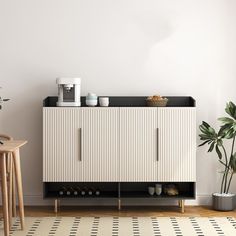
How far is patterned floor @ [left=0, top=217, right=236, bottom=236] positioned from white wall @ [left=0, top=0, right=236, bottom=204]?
1034mm

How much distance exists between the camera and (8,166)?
549 cm

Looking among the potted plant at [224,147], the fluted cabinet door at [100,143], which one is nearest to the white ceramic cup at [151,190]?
the fluted cabinet door at [100,143]

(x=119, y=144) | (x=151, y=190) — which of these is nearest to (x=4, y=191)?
(x=119, y=144)

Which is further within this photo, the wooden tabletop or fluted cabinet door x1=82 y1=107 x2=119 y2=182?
fluted cabinet door x1=82 y1=107 x2=119 y2=182

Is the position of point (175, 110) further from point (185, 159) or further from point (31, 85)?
point (31, 85)

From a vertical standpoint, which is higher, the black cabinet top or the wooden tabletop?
the black cabinet top

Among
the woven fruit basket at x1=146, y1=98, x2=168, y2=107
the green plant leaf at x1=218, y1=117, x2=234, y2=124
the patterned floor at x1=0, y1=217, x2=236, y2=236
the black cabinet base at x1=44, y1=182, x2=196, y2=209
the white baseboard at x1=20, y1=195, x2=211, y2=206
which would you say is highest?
the woven fruit basket at x1=146, y1=98, x2=168, y2=107

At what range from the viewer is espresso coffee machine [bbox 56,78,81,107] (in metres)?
6.09

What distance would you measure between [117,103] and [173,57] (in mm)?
752

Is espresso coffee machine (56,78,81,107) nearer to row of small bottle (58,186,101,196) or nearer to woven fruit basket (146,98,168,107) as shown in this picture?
woven fruit basket (146,98,168,107)

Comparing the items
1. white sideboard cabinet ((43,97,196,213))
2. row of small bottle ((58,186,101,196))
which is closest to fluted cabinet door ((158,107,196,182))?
white sideboard cabinet ((43,97,196,213))

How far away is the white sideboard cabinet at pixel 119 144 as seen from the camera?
6051 mm

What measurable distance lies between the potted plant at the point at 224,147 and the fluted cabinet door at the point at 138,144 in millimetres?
519

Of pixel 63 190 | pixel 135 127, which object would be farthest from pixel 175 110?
pixel 63 190
